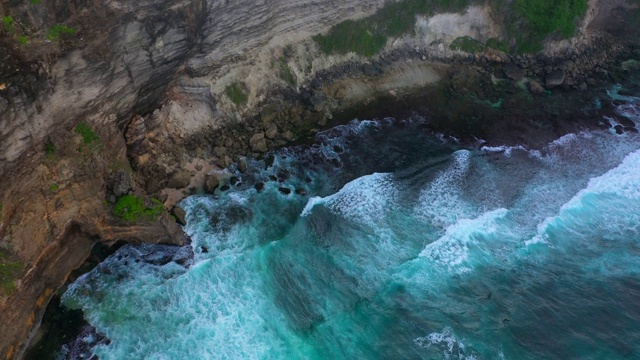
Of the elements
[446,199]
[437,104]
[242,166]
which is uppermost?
[242,166]

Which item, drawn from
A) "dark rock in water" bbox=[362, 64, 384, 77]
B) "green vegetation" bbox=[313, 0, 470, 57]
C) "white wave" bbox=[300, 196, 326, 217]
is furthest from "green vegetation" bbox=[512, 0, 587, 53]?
"white wave" bbox=[300, 196, 326, 217]

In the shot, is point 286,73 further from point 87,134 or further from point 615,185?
point 615,185

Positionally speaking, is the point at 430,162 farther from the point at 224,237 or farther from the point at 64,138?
the point at 64,138

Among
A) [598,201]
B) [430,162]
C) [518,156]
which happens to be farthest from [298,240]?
[598,201]

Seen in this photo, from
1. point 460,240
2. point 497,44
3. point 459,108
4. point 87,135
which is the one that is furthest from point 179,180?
point 497,44

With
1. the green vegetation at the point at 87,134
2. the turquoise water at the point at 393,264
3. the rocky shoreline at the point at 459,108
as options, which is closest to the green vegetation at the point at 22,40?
the green vegetation at the point at 87,134

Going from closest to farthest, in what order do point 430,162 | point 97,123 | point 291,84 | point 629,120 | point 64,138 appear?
1. point 64,138
2. point 97,123
3. point 430,162
4. point 291,84
5. point 629,120

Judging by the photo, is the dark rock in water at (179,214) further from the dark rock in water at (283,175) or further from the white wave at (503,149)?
the white wave at (503,149)
